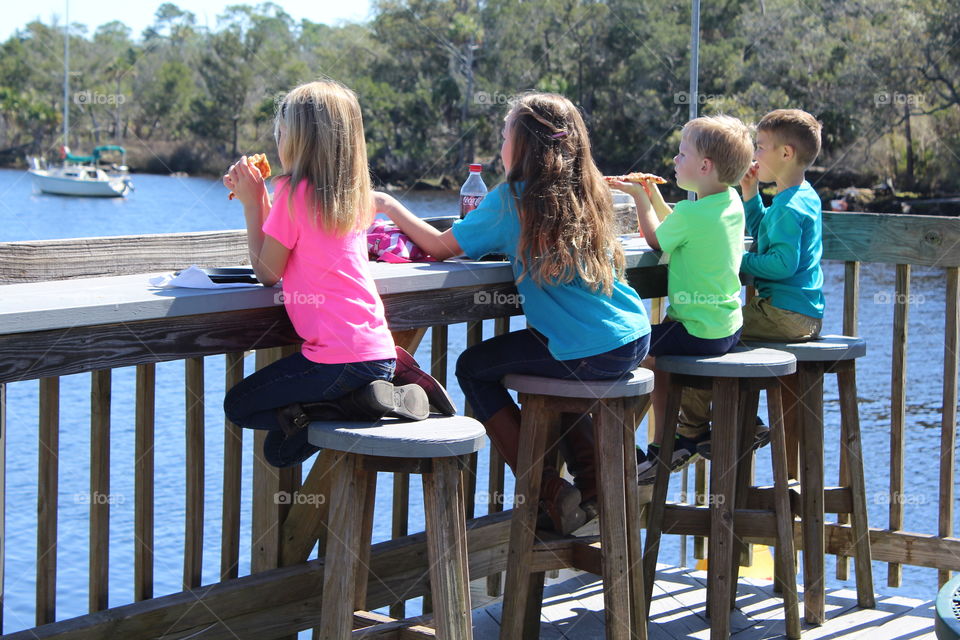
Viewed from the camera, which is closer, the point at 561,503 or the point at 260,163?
the point at 260,163

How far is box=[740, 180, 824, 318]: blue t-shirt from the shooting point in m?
3.16

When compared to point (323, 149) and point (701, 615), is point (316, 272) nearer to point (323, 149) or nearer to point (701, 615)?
point (323, 149)

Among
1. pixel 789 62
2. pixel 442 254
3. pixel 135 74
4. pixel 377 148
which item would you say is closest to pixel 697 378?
pixel 442 254

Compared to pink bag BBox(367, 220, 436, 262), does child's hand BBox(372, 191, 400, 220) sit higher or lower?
higher

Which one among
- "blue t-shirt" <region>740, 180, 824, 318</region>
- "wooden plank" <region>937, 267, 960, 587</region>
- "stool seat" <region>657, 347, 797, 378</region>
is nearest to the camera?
"stool seat" <region>657, 347, 797, 378</region>

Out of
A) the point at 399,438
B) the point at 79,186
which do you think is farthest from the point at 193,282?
the point at 79,186

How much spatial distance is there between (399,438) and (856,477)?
1773 mm

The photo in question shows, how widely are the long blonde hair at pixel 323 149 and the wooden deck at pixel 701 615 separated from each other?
4.85 feet

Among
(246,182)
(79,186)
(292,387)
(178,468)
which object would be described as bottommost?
(178,468)

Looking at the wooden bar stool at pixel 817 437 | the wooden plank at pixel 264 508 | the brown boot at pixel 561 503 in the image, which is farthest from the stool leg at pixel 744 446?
the wooden plank at pixel 264 508

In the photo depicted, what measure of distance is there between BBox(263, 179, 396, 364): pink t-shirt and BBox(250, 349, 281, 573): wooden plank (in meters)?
0.47

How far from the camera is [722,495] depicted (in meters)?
2.90

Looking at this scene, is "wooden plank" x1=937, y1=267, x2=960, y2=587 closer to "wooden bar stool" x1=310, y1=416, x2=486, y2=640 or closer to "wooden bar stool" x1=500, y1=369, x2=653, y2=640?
"wooden bar stool" x1=500, y1=369, x2=653, y2=640
